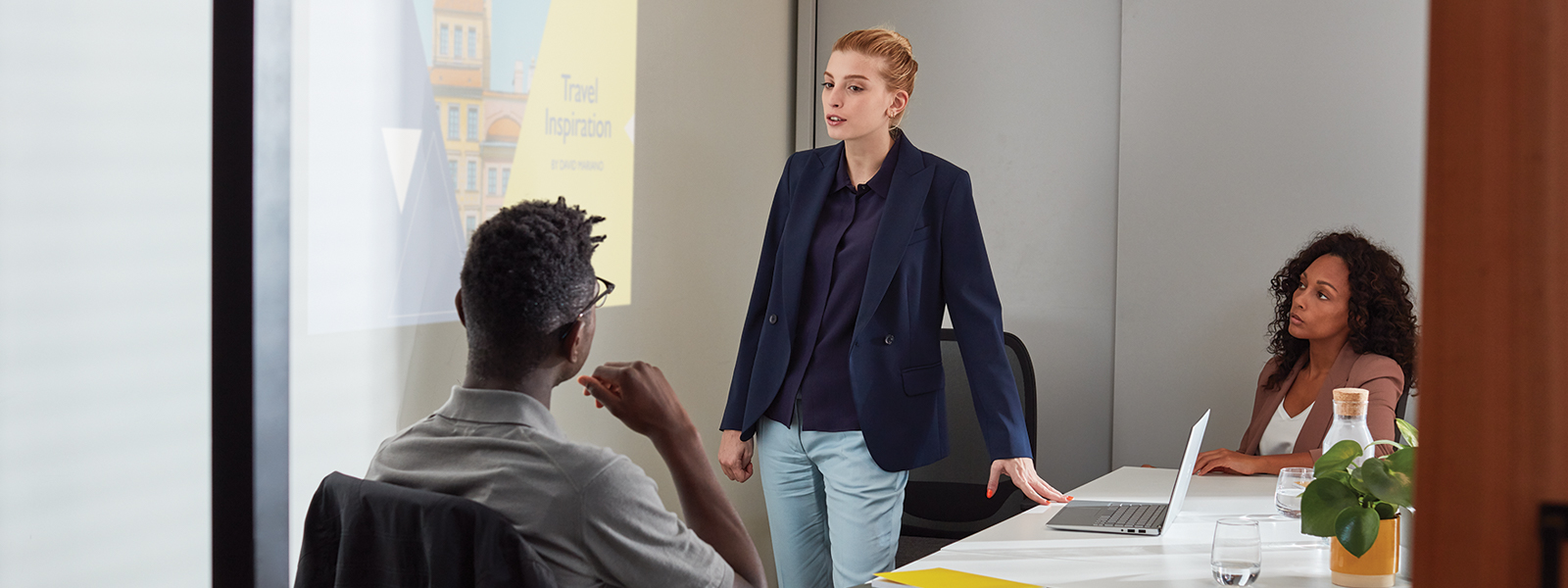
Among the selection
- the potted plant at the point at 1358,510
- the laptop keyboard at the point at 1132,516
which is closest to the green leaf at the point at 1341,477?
the potted plant at the point at 1358,510

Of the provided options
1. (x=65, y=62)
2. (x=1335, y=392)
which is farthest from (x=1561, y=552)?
(x=65, y=62)

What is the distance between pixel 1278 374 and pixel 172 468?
7.78 ft

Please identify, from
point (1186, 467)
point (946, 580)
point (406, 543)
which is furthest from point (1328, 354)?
point (406, 543)

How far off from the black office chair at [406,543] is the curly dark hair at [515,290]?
18cm

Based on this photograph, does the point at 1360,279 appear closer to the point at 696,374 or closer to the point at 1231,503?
the point at 1231,503

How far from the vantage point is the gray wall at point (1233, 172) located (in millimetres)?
2998

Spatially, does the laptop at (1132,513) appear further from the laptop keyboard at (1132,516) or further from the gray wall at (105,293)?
the gray wall at (105,293)

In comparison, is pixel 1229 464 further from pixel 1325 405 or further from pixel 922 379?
pixel 922 379

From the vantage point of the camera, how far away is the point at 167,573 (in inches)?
59.1

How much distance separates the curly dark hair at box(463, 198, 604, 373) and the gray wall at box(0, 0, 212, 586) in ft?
1.77

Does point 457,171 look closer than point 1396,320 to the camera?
Yes

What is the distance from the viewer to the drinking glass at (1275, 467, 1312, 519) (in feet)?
5.83

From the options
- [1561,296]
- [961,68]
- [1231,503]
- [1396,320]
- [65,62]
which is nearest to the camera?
[1561,296]

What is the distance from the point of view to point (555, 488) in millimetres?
1047
